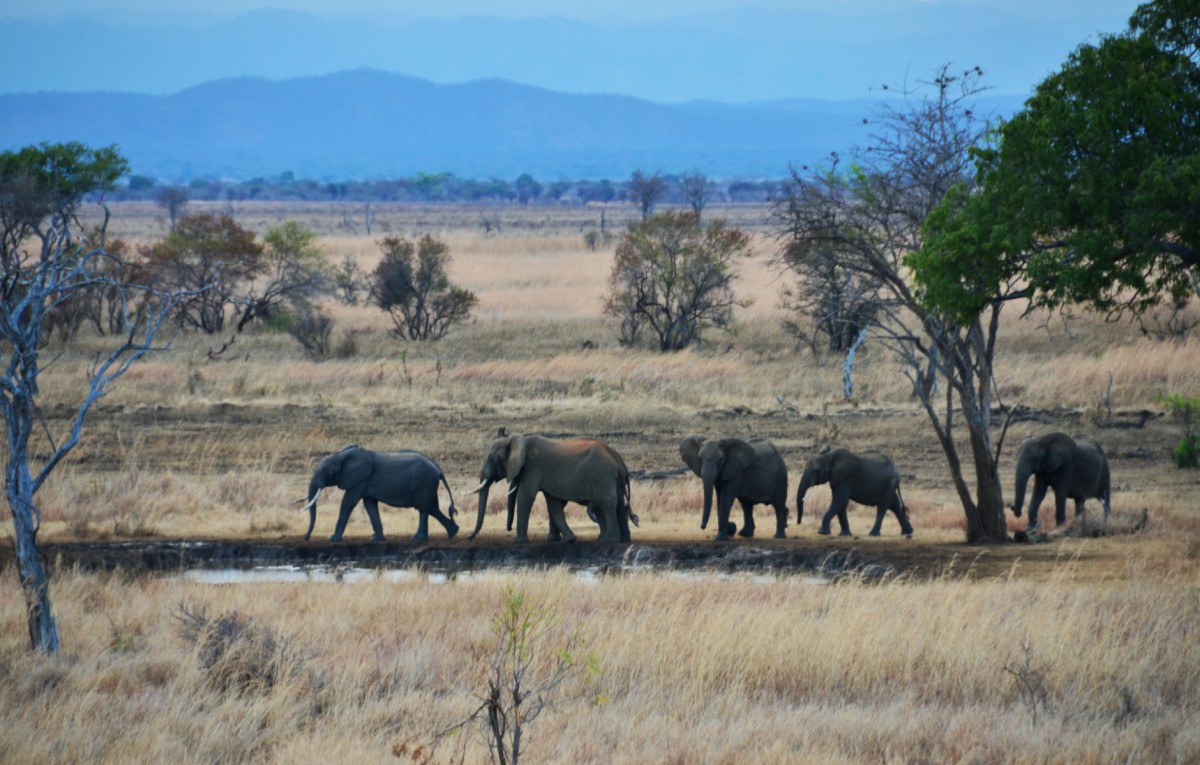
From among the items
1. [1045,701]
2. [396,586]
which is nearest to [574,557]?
[396,586]

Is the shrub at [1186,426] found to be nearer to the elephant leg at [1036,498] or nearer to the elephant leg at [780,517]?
the elephant leg at [1036,498]

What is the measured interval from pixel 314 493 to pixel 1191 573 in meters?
9.38

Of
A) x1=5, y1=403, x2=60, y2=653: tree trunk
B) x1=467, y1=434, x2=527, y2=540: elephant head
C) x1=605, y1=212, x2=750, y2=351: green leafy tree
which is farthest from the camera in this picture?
x1=605, y1=212, x2=750, y2=351: green leafy tree

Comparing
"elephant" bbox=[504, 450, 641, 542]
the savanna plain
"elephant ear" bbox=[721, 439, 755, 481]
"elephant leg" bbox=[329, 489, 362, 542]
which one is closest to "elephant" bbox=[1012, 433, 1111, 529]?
the savanna plain

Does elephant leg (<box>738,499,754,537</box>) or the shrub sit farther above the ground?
the shrub

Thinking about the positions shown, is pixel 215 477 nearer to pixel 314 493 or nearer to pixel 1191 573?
pixel 314 493

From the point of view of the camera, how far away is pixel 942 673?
31.7ft

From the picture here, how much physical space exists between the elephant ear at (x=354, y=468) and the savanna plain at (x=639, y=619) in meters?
0.83

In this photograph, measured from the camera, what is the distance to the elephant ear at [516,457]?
1573 centimetres

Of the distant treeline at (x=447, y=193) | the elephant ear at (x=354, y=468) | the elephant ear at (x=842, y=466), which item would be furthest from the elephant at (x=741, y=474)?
the distant treeline at (x=447, y=193)

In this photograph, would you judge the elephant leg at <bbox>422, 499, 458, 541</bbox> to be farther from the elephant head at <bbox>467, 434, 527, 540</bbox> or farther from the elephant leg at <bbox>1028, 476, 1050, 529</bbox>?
the elephant leg at <bbox>1028, 476, 1050, 529</bbox>

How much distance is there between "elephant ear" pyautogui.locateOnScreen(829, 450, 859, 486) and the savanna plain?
0.86 metres

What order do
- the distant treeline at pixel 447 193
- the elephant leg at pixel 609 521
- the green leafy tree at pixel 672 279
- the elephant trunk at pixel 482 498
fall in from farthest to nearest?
the distant treeline at pixel 447 193 < the green leafy tree at pixel 672 279 < the elephant trunk at pixel 482 498 < the elephant leg at pixel 609 521

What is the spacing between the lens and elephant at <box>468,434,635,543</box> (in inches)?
618
